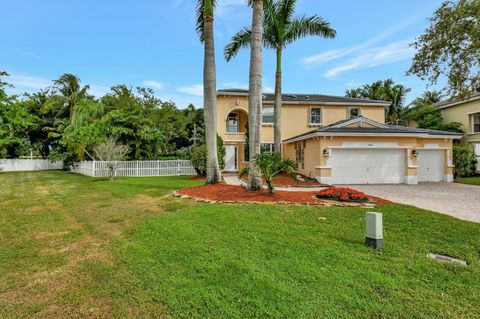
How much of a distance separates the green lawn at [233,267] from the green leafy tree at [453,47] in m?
10.1

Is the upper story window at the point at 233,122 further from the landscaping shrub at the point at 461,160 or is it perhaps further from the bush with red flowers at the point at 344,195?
the landscaping shrub at the point at 461,160

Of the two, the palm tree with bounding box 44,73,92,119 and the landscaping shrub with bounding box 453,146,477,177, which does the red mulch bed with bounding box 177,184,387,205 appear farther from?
the palm tree with bounding box 44,73,92,119

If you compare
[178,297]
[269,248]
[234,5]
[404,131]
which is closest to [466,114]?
[404,131]

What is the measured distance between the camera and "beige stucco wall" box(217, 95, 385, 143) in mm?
21781

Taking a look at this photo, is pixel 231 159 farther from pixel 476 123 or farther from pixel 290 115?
pixel 476 123

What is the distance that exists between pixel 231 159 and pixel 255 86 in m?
12.0

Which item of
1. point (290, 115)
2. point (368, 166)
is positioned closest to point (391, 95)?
point (290, 115)

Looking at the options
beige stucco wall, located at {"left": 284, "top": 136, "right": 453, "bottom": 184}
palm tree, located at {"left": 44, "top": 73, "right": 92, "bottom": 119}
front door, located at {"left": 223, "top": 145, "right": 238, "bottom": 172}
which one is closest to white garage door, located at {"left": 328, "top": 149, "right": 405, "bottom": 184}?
beige stucco wall, located at {"left": 284, "top": 136, "right": 453, "bottom": 184}

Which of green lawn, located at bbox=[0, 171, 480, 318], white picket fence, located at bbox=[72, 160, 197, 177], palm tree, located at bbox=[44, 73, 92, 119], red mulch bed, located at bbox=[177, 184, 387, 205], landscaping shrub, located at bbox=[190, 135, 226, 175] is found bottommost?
green lawn, located at bbox=[0, 171, 480, 318]

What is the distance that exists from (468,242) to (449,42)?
1200 centimetres

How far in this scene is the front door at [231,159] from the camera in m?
22.2

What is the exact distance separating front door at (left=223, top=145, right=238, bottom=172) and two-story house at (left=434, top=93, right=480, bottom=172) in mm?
19670

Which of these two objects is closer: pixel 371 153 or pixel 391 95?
pixel 371 153

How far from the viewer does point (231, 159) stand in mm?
22359
